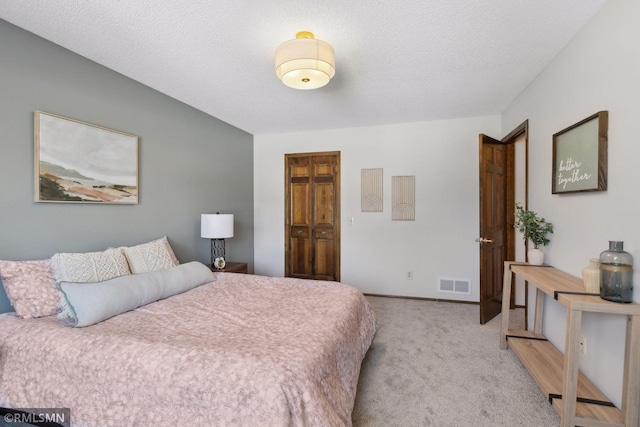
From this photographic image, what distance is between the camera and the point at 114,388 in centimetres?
133

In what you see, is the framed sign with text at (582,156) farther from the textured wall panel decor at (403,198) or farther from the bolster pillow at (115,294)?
the bolster pillow at (115,294)

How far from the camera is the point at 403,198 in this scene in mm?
4113

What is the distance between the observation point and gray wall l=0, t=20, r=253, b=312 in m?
1.94

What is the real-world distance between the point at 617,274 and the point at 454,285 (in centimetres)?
258

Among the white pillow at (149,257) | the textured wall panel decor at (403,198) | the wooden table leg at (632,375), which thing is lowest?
the wooden table leg at (632,375)

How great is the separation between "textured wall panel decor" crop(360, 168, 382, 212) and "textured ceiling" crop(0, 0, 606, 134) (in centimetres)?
123

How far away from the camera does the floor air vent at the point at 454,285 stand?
12.7 feet

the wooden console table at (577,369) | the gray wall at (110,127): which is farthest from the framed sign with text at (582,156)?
the gray wall at (110,127)

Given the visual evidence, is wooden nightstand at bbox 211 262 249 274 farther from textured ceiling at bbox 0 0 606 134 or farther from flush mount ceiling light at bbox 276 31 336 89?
flush mount ceiling light at bbox 276 31 336 89

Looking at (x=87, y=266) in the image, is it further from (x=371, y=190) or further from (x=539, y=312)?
(x=539, y=312)

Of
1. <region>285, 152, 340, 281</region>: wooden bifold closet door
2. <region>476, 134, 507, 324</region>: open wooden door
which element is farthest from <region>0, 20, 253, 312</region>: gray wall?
<region>476, 134, 507, 324</region>: open wooden door

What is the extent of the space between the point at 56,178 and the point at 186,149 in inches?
53.2

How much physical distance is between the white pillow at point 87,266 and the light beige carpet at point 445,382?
1960mm

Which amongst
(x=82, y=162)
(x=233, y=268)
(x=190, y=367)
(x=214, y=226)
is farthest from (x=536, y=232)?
(x=82, y=162)
